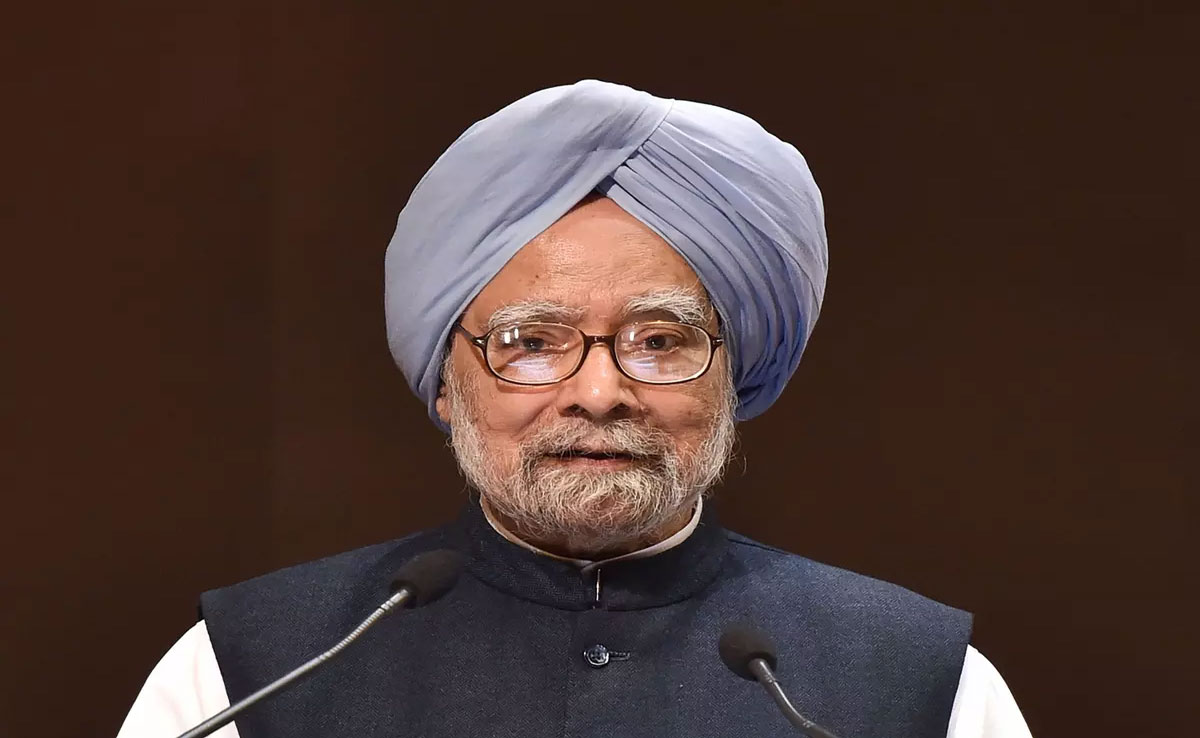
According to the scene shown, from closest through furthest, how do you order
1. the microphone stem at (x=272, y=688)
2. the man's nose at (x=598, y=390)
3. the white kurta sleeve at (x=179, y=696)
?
the microphone stem at (x=272, y=688) < the man's nose at (x=598, y=390) < the white kurta sleeve at (x=179, y=696)

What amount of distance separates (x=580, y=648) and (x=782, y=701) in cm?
45

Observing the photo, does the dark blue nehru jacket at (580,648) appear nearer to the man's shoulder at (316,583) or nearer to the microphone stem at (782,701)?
the man's shoulder at (316,583)

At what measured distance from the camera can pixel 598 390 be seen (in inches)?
75.8

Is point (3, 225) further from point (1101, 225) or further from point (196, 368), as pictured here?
point (1101, 225)

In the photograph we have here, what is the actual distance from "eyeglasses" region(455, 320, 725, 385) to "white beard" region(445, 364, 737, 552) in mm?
71

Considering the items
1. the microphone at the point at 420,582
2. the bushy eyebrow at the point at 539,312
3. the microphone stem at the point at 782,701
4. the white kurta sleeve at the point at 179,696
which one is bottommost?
A: the white kurta sleeve at the point at 179,696

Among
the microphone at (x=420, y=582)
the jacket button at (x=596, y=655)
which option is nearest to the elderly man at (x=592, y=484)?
the jacket button at (x=596, y=655)

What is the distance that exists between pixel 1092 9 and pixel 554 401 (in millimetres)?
1374

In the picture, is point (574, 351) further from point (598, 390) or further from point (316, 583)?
point (316, 583)

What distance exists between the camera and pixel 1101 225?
267cm

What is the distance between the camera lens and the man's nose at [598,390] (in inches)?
75.9

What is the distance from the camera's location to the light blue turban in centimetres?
200

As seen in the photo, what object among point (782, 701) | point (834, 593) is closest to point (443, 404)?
point (834, 593)

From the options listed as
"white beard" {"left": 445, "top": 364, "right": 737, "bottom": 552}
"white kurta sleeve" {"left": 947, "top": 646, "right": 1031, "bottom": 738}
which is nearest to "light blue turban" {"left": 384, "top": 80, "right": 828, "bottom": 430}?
"white beard" {"left": 445, "top": 364, "right": 737, "bottom": 552}
